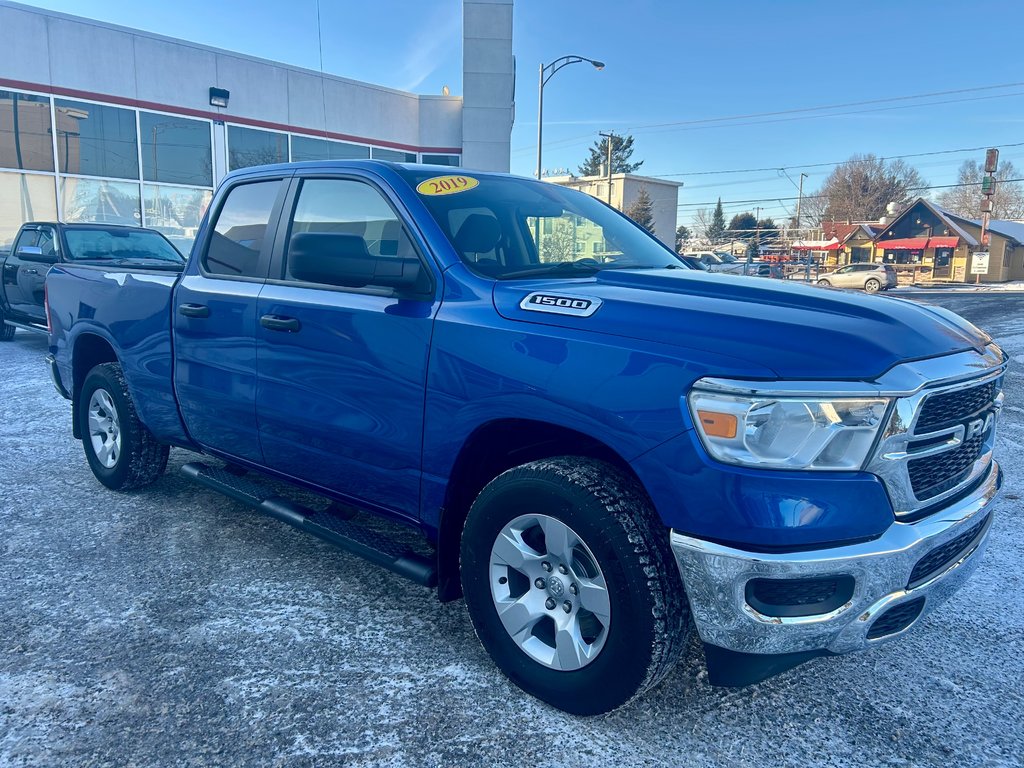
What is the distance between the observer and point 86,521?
169 inches

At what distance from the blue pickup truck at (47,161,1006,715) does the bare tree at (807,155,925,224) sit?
9132 centimetres

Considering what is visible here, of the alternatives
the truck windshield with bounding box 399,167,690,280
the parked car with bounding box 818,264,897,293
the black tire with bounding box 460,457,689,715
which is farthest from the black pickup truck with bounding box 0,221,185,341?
the parked car with bounding box 818,264,897,293

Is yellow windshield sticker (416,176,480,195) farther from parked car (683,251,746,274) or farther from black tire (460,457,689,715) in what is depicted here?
parked car (683,251,746,274)

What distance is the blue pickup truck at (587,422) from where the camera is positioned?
205 centimetres

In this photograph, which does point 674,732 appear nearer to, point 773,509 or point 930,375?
point 773,509

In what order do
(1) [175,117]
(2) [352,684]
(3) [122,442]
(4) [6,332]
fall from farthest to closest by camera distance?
(1) [175,117]
(4) [6,332]
(3) [122,442]
(2) [352,684]

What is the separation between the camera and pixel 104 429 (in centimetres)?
477

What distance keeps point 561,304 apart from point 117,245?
10.4 metres

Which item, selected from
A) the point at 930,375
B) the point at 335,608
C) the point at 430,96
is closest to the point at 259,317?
the point at 335,608

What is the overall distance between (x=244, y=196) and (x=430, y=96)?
21.5 meters

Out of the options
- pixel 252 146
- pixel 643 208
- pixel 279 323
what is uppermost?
pixel 643 208

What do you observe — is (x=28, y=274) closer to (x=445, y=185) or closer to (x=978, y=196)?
(x=445, y=185)

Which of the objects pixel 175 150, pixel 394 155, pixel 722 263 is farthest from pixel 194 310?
pixel 722 263

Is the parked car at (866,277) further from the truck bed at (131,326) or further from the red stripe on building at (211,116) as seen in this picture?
the truck bed at (131,326)
